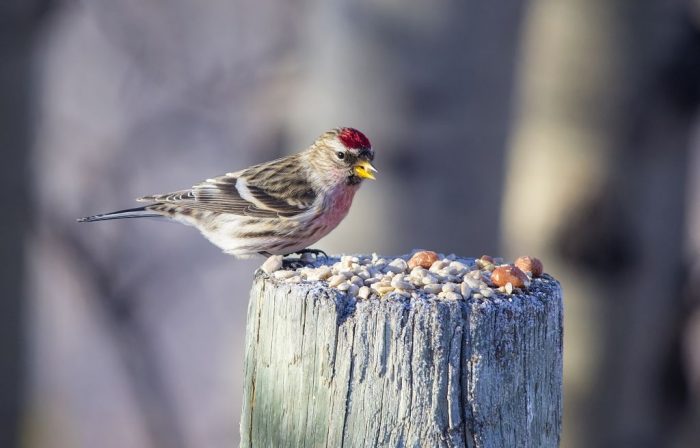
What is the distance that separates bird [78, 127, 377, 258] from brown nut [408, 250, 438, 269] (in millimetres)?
1083

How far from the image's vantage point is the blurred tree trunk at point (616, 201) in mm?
4742

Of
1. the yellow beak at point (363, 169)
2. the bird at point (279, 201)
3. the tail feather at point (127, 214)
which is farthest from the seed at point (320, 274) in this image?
the tail feather at point (127, 214)

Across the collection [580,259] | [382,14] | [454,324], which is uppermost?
[382,14]

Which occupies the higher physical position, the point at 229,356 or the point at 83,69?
the point at 83,69

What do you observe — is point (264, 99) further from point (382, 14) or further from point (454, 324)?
point (454, 324)

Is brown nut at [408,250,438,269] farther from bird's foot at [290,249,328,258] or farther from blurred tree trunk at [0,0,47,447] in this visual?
blurred tree trunk at [0,0,47,447]

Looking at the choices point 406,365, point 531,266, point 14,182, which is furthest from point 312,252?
Answer: point 14,182

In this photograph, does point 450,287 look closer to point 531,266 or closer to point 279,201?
point 531,266

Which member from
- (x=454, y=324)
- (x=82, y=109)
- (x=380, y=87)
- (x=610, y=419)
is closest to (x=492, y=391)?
(x=454, y=324)

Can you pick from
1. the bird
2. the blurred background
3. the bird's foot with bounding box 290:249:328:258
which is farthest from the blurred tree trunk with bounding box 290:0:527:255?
the bird's foot with bounding box 290:249:328:258

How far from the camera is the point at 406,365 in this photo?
82.2 inches

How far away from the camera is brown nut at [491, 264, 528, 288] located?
2.36 meters

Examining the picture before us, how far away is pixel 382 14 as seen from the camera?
4.58 meters

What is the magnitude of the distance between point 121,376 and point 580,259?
17.5 ft
